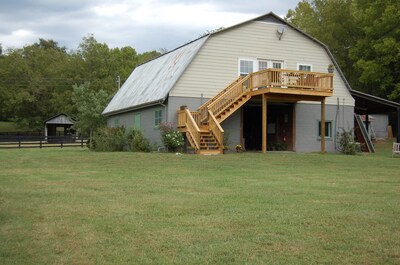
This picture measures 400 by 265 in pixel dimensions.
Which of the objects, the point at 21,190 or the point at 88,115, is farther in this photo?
the point at 88,115

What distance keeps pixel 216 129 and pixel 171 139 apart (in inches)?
83.6

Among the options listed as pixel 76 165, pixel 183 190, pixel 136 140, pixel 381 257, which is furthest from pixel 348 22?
pixel 381 257

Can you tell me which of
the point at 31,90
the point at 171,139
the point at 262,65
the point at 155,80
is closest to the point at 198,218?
the point at 171,139

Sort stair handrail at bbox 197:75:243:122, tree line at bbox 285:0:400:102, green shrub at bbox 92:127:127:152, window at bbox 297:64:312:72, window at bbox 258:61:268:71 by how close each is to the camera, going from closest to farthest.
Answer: stair handrail at bbox 197:75:243:122 → green shrub at bbox 92:127:127:152 → window at bbox 258:61:268:71 → window at bbox 297:64:312:72 → tree line at bbox 285:0:400:102

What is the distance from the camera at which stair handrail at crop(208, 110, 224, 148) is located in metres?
21.3

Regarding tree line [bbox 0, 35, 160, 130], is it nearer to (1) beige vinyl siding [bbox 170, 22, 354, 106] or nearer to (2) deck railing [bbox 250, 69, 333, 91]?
(1) beige vinyl siding [bbox 170, 22, 354, 106]

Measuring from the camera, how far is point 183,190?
1059cm

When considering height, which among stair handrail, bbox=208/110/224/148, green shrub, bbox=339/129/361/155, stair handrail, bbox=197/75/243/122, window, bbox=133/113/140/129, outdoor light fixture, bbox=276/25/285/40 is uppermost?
outdoor light fixture, bbox=276/25/285/40

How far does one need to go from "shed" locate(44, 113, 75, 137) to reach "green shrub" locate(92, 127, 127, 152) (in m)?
26.0

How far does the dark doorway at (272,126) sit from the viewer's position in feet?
89.1

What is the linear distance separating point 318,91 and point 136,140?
351 inches

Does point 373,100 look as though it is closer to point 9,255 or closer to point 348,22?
point 348,22

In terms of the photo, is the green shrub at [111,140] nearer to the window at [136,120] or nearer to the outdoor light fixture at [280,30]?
the window at [136,120]

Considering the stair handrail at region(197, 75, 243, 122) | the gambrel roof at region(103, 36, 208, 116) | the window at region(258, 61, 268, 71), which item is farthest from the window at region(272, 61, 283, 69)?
the gambrel roof at region(103, 36, 208, 116)
